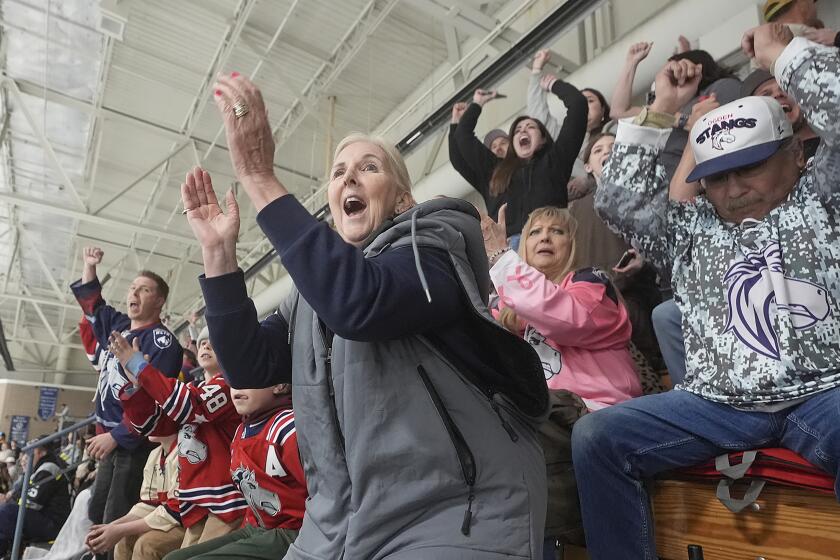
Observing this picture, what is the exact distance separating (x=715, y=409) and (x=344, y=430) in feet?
2.47

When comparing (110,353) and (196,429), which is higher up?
(110,353)

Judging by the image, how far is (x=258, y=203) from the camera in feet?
3.16

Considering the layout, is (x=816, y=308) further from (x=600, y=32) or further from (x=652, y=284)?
(x=600, y=32)

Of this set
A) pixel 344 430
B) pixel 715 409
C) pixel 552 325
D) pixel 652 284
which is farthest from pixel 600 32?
pixel 344 430

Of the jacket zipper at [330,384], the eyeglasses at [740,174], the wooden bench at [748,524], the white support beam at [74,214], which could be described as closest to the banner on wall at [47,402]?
the white support beam at [74,214]

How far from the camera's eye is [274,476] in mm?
1824

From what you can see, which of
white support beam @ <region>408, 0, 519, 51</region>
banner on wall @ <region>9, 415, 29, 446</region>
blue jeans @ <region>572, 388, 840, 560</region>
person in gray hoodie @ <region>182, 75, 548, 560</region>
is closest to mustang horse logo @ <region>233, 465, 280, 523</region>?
person in gray hoodie @ <region>182, 75, 548, 560</region>

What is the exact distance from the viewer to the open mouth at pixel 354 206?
122 centimetres

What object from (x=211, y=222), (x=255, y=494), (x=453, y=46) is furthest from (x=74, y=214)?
(x=211, y=222)

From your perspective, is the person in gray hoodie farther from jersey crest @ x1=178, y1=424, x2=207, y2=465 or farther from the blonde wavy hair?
jersey crest @ x1=178, y1=424, x2=207, y2=465

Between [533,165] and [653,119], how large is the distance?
1.46m

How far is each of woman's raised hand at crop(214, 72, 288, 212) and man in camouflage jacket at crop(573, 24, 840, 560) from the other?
844mm

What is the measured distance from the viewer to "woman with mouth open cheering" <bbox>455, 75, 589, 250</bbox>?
2910 millimetres

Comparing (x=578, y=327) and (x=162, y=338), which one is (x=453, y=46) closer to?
(x=162, y=338)
